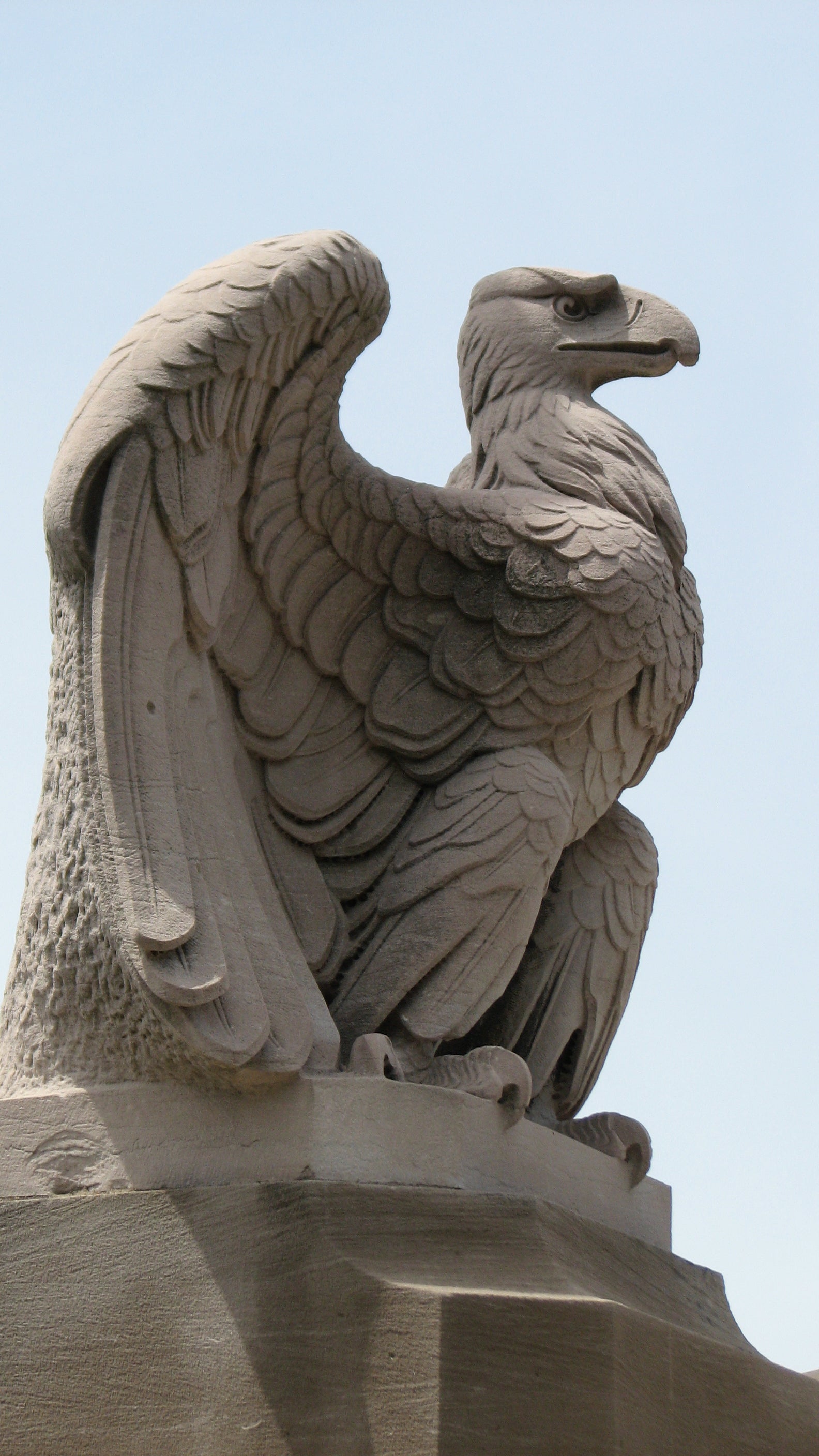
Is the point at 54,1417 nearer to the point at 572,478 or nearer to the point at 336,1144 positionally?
the point at 336,1144

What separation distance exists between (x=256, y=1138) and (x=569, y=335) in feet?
6.64

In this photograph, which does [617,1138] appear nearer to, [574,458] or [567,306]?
[574,458]

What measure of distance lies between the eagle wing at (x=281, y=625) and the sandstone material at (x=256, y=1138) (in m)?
0.13

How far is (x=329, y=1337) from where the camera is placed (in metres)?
3.37

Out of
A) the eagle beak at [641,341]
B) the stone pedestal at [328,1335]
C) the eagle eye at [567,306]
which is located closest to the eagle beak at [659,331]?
the eagle beak at [641,341]

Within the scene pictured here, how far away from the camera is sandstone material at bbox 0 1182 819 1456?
3.29 metres

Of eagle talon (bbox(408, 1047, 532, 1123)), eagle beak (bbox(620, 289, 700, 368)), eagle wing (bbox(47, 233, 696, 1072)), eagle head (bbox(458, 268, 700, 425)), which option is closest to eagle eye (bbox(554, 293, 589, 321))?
eagle head (bbox(458, 268, 700, 425))

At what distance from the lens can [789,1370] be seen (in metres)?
3.92

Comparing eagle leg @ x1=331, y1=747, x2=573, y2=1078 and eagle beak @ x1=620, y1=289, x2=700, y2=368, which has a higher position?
eagle beak @ x1=620, y1=289, x2=700, y2=368

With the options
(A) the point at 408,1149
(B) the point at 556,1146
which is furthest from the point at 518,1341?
(B) the point at 556,1146

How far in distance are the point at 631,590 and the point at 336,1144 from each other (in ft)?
4.33

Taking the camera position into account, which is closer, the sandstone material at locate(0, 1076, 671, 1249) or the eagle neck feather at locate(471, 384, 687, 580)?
the sandstone material at locate(0, 1076, 671, 1249)

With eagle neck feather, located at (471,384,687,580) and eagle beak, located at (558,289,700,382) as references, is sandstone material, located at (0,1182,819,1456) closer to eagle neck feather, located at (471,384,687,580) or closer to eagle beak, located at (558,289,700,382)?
eagle neck feather, located at (471,384,687,580)

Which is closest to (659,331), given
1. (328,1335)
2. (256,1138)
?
(256,1138)
